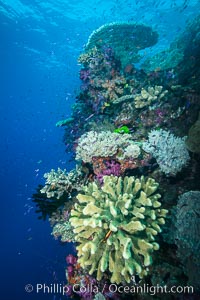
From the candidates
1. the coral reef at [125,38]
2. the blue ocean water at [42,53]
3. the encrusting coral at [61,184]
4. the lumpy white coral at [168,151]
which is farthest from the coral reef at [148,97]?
the blue ocean water at [42,53]

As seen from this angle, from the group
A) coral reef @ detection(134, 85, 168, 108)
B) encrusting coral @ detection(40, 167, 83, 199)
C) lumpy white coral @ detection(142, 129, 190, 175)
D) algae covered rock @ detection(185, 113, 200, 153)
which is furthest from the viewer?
coral reef @ detection(134, 85, 168, 108)

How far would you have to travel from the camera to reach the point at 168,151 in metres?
6.02

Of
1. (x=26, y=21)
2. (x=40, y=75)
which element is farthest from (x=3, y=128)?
(x=26, y=21)

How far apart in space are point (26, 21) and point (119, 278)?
116ft

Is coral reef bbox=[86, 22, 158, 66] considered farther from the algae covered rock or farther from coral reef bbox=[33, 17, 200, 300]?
the algae covered rock

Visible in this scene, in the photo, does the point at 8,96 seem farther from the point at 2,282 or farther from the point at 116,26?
the point at 116,26

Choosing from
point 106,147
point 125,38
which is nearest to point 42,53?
point 125,38

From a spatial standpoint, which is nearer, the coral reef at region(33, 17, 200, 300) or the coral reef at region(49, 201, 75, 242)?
the coral reef at region(33, 17, 200, 300)

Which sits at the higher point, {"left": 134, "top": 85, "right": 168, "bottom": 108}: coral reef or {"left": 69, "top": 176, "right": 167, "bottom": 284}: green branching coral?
{"left": 134, "top": 85, "right": 168, "bottom": 108}: coral reef

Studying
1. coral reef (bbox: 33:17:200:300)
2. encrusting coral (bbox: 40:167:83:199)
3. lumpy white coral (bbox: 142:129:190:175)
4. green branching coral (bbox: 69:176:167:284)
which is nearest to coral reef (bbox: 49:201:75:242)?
coral reef (bbox: 33:17:200:300)

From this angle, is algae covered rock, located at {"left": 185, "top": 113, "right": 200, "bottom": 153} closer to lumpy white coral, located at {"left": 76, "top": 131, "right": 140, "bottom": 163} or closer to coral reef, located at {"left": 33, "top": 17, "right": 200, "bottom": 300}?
coral reef, located at {"left": 33, "top": 17, "right": 200, "bottom": 300}

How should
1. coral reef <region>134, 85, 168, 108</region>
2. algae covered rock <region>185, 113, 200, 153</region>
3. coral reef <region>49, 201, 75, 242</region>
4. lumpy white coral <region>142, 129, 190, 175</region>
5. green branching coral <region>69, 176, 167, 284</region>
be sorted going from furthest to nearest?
coral reef <region>134, 85, 168, 108</region> → coral reef <region>49, 201, 75, 242</region> → lumpy white coral <region>142, 129, 190, 175</region> → algae covered rock <region>185, 113, 200, 153</region> → green branching coral <region>69, 176, 167, 284</region>

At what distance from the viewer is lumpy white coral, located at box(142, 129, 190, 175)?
586 centimetres

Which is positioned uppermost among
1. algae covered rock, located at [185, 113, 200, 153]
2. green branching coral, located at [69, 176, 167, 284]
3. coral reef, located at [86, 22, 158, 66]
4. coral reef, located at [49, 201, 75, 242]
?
coral reef, located at [86, 22, 158, 66]
